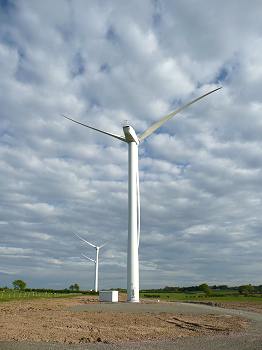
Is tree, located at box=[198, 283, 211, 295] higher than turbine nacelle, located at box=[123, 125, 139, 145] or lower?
lower

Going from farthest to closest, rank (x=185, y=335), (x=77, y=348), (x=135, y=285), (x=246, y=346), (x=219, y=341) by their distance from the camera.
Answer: (x=135, y=285), (x=185, y=335), (x=219, y=341), (x=246, y=346), (x=77, y=348)

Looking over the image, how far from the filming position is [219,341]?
20672mm

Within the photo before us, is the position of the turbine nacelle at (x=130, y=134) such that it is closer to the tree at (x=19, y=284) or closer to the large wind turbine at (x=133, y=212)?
the large wind turbine at (x=133, y=212)

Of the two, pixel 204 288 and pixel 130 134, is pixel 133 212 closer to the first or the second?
pixel 130 134

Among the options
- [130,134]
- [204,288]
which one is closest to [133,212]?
[130,134]

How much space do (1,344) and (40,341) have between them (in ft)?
6.08

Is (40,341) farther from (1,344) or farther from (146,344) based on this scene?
(146,344)

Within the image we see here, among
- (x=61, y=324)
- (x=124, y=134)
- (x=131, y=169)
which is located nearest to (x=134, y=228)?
(x=131, y=169)

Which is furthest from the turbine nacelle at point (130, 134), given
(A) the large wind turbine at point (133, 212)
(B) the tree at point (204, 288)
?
(B) the tree at point (204, 288)

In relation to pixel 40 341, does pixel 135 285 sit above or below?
above

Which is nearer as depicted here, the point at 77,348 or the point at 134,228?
the point at 77,348

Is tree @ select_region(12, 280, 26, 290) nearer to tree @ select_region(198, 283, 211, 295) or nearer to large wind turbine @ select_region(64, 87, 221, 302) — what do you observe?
tree @ select_region(198, 283, 211, 295)

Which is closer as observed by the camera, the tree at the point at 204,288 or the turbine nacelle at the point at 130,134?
the turbine nacelle at the point at 130,134

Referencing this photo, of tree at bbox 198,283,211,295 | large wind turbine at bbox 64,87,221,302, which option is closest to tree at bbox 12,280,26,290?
tree at bbox 198,283,211,295
